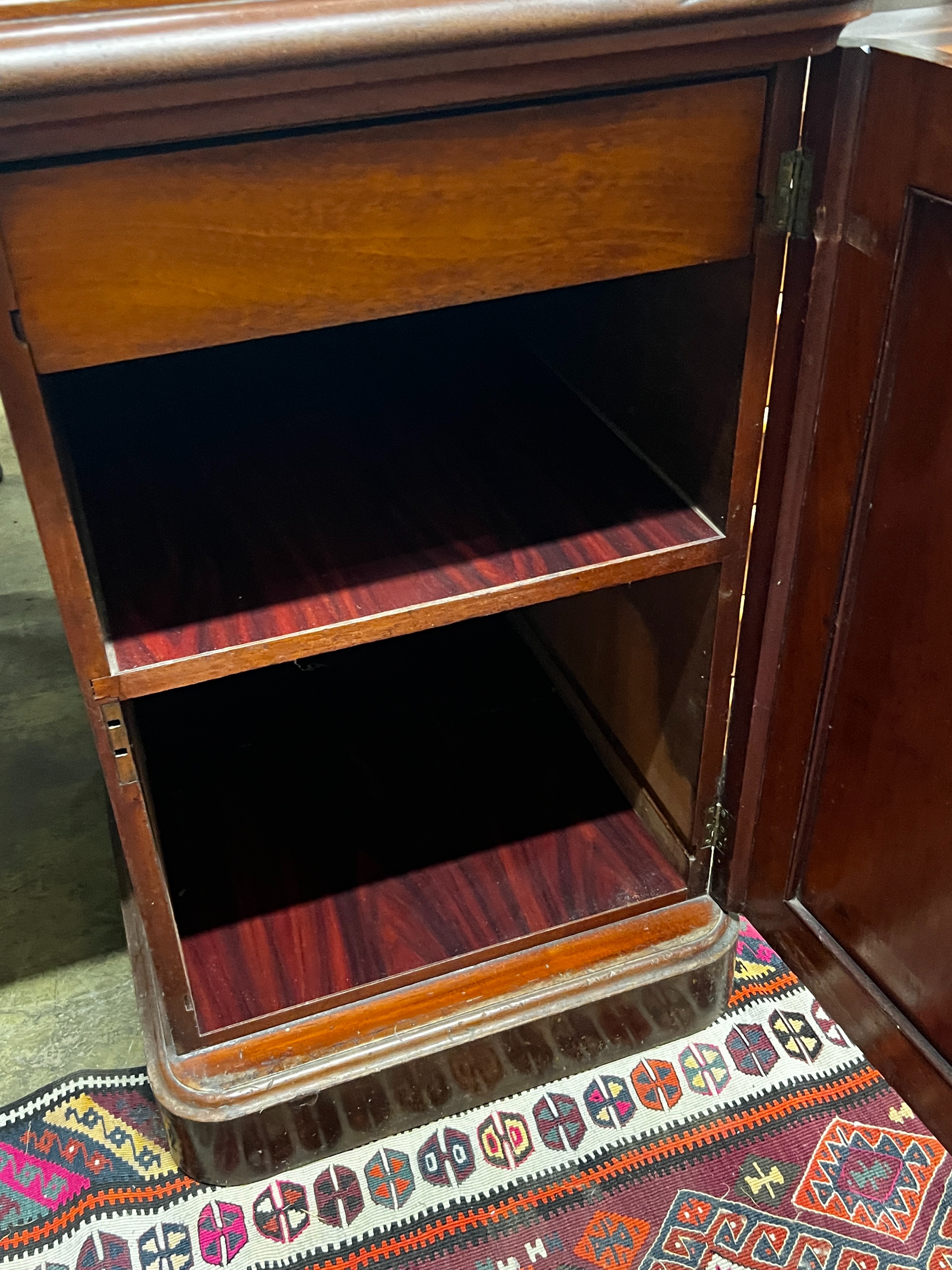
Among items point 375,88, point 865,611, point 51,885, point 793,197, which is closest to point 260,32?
point 375,88

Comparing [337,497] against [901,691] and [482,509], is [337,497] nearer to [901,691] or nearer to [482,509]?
[482,509]

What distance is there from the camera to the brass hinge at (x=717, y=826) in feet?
3.03

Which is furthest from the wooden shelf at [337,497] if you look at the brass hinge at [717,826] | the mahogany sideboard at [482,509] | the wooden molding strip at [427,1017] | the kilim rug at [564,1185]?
the kilim rug at [564,1185]

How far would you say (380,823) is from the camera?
107 cm

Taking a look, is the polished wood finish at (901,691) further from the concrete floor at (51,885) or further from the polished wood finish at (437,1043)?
the concrete floor at (51,885)

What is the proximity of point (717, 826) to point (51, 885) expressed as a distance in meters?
0.74

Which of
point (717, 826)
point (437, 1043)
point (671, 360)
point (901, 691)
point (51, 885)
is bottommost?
point (51, 885)

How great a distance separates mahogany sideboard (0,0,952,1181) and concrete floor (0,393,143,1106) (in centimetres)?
13

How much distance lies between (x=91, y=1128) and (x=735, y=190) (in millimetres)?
907

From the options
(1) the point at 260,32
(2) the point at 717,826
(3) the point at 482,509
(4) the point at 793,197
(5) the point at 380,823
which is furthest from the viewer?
(5) the point at 380,823

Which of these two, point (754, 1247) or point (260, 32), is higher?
point (260, 32)

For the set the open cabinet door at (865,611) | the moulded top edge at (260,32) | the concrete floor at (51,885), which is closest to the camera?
the moulded top edge at (260,32)

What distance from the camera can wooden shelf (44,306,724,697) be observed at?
0.71 m

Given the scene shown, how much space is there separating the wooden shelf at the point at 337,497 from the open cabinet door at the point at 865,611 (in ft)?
0.29
